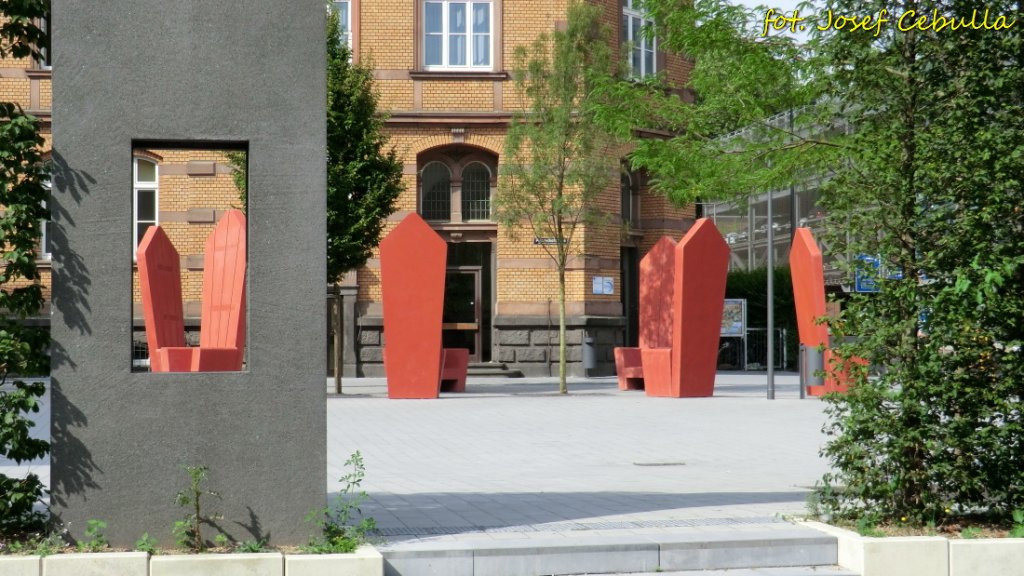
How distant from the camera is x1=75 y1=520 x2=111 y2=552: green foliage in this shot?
689 cm

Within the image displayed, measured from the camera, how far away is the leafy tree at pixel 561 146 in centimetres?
2327

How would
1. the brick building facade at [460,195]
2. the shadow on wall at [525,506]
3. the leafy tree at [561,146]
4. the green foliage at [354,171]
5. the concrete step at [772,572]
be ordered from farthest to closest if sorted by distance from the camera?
the brick building facade at [460,195] < the leafy tree at [561,146] < the green foliage at [354,171] < the shadow on wall at [525,506] < the concrete step at [772,572]

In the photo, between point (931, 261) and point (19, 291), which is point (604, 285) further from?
point (19, 291)

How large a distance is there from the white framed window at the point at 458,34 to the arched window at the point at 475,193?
2.33m

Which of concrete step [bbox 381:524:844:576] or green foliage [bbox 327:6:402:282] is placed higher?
green foliage [bbox 327:6:402:282]

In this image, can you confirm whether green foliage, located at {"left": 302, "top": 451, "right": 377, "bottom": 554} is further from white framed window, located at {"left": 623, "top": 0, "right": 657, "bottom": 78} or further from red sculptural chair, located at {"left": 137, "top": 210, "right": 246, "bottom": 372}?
white framed window, located at {"left": 623, "top": 0, "right": 657, "bottom": 78}

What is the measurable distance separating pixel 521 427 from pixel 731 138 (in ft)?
14.4

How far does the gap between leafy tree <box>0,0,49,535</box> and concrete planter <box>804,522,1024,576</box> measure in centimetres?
448

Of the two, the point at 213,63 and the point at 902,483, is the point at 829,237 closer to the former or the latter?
the point at 902,483

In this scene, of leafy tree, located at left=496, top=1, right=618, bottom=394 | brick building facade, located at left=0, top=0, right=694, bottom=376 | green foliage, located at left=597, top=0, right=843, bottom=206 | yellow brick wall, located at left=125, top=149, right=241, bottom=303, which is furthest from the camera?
brick building facade, located at left=0, top=0, right=694, bottom=376

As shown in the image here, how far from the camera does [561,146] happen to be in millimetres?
23328

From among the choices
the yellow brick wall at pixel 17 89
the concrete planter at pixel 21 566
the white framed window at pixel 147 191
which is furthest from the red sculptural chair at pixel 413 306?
the concrete planter at pixel 21 566

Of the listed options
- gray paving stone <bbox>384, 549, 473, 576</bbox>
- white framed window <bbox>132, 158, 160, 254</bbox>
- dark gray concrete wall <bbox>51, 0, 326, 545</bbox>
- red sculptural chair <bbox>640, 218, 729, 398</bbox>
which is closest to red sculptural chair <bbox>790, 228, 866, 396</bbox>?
red sculptural chair <bbox>640, 218, 729, 398</bbox>

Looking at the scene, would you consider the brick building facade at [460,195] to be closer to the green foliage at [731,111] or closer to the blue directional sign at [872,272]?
the green foliage at [731,111]
